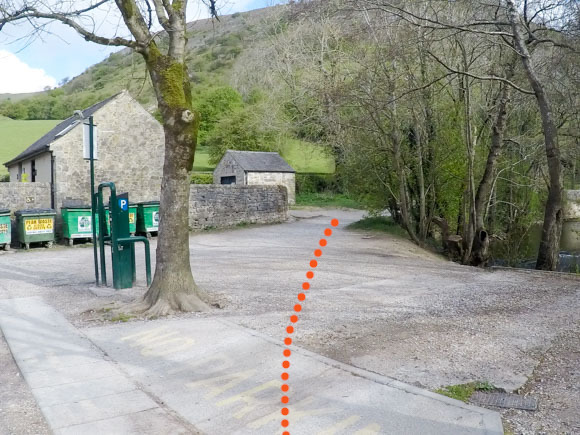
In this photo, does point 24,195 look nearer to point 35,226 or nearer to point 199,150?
point 35,226

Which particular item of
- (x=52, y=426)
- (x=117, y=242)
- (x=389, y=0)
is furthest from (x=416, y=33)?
(x=52, y=426)

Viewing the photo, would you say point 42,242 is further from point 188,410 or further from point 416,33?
point 188,410

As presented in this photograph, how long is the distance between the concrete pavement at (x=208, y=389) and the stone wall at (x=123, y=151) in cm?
1834

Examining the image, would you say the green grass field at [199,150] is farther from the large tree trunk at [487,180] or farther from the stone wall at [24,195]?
the large tree trunk at [487,180]

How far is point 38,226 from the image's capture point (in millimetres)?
18562

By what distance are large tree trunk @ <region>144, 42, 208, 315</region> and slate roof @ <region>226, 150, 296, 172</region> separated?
106ft

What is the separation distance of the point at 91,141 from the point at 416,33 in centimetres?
929

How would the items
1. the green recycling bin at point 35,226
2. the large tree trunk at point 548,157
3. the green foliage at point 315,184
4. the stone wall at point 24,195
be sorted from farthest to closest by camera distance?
1. the green foliage at point 315,184
2. the stone wall at point 24,195
3. the green recycling bin at point 35,226
4. the large tree trunk at point 548,157

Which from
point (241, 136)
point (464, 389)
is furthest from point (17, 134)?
point (464, 389)

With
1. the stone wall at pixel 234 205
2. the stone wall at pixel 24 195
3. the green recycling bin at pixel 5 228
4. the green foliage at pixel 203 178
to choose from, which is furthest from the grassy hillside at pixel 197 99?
the green recycling bin at pixel 5 228

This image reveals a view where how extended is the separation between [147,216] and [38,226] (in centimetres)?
422

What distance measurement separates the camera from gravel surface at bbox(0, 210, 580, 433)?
5551 millimetres

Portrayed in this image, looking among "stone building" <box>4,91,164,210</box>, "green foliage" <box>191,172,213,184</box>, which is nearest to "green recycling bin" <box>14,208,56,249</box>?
"stone building" <box>4,91,164,210</box>

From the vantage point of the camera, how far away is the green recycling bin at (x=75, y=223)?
1917 cm
